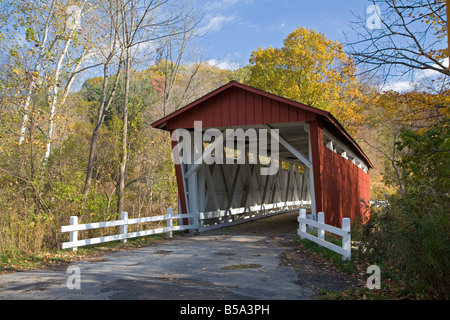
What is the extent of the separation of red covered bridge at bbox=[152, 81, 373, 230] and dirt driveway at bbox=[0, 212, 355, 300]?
233 cm

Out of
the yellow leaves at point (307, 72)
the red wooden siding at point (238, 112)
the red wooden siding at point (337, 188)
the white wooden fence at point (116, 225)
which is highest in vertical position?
the yellow leaves at point (307, 72)

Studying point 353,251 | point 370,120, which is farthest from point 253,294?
point 370,120

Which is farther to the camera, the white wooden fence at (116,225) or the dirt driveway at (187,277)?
the white wooden fence at (116,225)

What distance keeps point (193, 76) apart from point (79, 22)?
7726mm

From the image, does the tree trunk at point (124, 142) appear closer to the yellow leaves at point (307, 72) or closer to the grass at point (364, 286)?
the grass at point (364, 286)

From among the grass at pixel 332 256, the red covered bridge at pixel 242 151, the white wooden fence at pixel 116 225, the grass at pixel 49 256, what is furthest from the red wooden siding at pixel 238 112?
the grass at pixel 49 256

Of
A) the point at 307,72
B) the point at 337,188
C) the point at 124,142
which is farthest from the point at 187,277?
the point at 307,72

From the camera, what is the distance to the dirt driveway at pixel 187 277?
4531 millimetres

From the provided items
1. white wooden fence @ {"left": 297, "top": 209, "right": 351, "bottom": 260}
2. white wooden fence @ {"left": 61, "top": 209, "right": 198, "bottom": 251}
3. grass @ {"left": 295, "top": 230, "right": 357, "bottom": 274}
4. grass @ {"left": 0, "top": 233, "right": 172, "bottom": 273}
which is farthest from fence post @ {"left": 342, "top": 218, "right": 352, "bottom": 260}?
white wooden fence @ {"left": 61, "top": 209, "right": 198, "bottom": 251}

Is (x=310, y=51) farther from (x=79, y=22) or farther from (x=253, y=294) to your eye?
(x=253, y=294)

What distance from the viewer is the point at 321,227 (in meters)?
7.61

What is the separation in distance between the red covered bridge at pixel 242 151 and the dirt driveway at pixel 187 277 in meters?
2.33

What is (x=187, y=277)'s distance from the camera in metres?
5.57

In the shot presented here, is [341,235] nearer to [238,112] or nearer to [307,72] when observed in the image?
[238,112]
